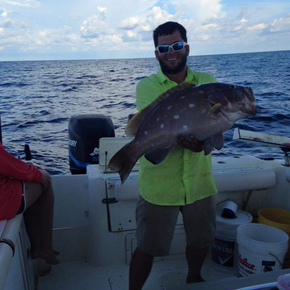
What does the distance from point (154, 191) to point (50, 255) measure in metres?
1.38

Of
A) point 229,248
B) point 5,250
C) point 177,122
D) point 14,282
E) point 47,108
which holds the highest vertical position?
point 177,122

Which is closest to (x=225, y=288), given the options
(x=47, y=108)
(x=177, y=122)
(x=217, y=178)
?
(x=177, y=122)

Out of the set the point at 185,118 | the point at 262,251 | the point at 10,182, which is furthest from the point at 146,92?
the point at 262,251

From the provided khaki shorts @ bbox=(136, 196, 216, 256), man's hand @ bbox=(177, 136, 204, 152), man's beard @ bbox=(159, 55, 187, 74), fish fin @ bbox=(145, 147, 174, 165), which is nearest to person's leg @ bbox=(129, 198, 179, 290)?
khaki shorts @ bbox=(136, 196, 216, 256)

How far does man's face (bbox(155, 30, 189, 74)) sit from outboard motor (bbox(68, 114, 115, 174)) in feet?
7.85

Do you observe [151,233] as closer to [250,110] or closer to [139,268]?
[139,268]

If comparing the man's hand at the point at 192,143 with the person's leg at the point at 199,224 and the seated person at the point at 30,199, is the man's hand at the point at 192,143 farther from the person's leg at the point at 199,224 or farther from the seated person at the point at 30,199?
the seated person at the point at 30,199

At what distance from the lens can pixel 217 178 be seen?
3.65m

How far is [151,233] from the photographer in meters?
2.59

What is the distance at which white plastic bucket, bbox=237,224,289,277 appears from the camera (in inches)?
117

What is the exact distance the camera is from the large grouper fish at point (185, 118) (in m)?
2.18

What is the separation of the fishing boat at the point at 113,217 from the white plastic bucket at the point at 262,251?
1.66ft

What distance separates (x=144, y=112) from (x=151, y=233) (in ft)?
3.13

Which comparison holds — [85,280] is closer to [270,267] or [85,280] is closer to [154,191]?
[154,191]
